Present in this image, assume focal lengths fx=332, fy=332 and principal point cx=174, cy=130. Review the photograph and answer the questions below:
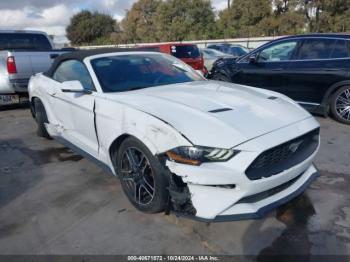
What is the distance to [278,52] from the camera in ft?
22.0

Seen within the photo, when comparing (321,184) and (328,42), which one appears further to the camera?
(328,42)

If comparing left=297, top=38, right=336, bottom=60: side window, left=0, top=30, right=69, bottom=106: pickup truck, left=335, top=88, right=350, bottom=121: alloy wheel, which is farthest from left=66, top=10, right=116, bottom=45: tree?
left=335, top=88, right=350, bottom=121: alloy wheel

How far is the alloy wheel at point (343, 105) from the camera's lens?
19.5 feet

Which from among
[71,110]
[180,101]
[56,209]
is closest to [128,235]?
[56,209]

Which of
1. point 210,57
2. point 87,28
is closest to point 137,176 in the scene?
point 210,57

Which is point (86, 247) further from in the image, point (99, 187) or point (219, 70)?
point (219, 70)

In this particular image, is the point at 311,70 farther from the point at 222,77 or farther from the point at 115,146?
the point at 115,146

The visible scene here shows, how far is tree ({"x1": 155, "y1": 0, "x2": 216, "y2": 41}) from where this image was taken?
131 feet

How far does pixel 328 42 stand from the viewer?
6117 mm

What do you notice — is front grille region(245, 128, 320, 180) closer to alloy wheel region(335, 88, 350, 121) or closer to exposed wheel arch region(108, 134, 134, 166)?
exposed wheel arch region(108, 134, 134, 166)

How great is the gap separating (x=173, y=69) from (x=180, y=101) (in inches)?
50.9

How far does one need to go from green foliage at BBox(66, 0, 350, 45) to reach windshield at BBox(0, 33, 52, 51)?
2522 centimetres

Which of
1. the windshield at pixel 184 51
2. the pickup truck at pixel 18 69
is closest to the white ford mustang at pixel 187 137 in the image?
the pickup truck at pixel 18 69

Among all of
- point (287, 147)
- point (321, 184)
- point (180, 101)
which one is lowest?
point (321, 184)
